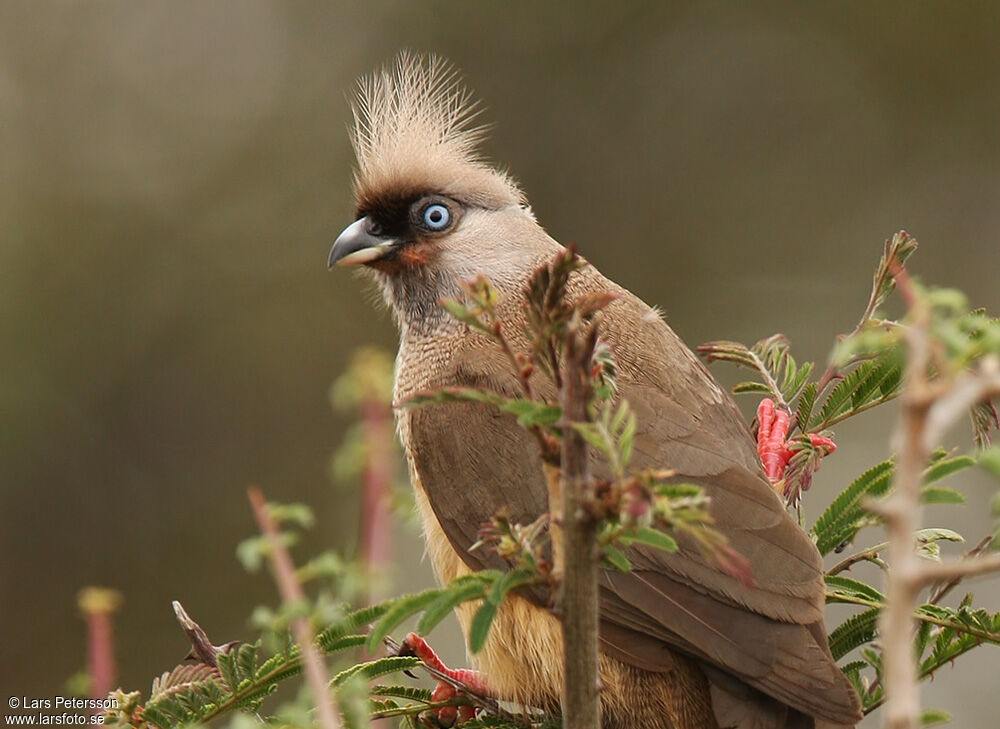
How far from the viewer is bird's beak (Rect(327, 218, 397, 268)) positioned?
5.19m

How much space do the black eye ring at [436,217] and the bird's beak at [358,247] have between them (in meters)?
A: 0.15

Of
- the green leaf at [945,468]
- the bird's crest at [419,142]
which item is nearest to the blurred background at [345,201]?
the bird's crest at [419,142]

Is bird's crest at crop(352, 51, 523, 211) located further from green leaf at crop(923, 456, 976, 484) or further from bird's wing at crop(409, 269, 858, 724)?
green leaf at crop(923, 456, 976, 484)

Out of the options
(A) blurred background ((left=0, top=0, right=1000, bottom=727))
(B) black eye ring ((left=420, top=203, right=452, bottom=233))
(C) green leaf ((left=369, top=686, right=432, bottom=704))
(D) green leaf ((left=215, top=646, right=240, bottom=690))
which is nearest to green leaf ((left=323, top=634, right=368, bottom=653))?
(D) green leaf ((left=215, top=646, right=240, bottom=690))

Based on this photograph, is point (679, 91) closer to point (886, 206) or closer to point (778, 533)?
point (886, 206)

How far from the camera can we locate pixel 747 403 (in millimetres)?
8992

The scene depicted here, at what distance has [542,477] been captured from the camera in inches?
154

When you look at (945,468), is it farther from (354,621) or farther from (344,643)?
(344,643)

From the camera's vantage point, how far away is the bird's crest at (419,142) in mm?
5309

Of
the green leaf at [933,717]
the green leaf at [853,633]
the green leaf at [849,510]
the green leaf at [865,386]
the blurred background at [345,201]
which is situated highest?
the blurred background at [345,201]

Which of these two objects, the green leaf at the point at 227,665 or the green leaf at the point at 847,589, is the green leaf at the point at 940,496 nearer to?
the green leaf at the point at 847,589

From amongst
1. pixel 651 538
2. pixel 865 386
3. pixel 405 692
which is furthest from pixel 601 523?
pixel 865 386

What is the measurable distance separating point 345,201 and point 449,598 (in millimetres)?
8880

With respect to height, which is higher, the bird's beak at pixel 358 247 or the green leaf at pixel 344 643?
the bird's beak at pixel 358 247
